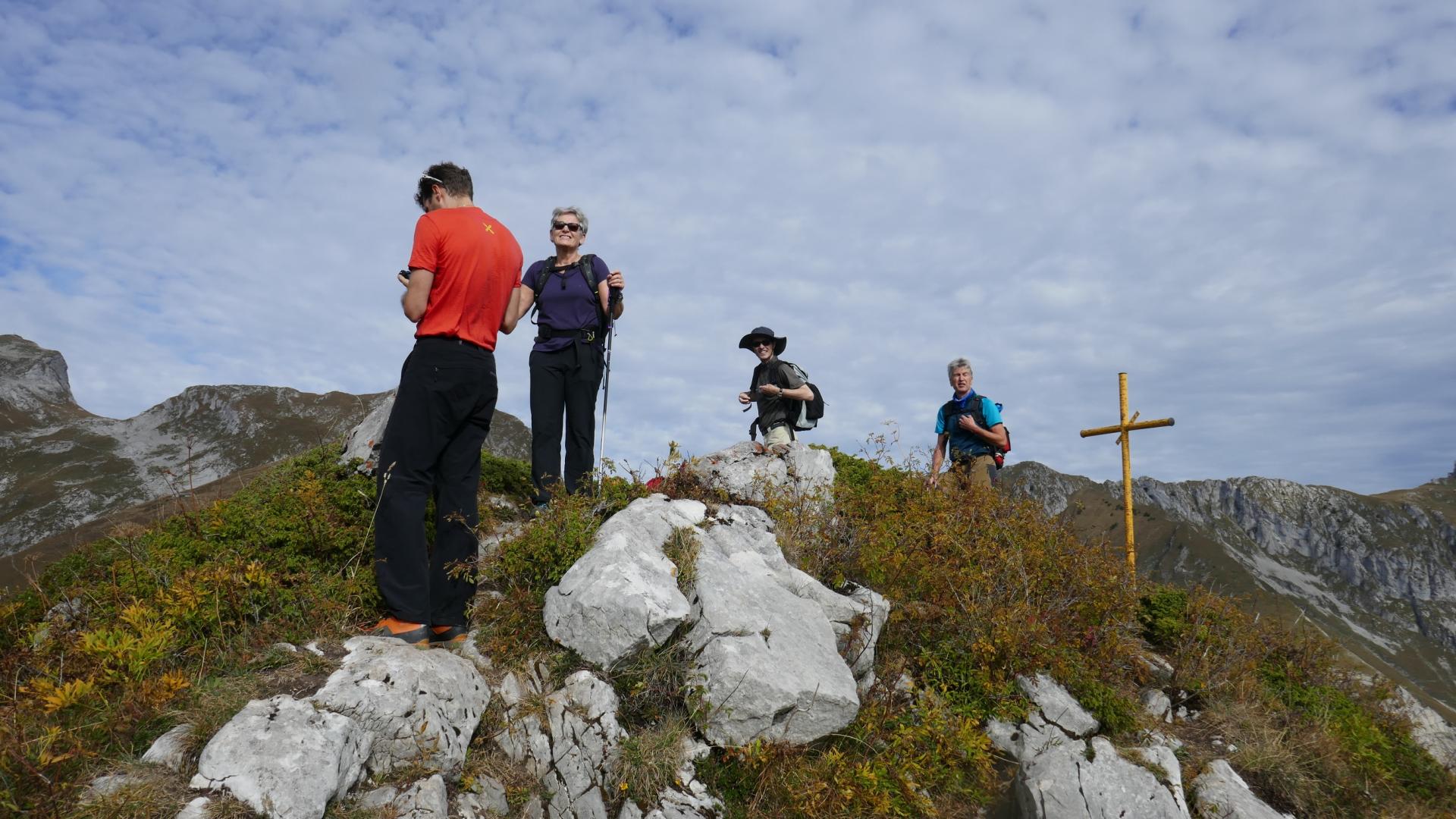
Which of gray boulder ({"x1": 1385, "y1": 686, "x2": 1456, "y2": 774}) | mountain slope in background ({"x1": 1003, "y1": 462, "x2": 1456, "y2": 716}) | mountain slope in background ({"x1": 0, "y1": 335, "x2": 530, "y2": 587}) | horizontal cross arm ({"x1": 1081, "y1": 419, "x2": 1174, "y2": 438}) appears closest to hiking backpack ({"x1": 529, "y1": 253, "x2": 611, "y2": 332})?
horizontal cross arm ({"x1": 1081, "y1": 419, "x2": 1174, "y2": 438})

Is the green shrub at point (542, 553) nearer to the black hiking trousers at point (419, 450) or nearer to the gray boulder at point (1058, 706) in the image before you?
the black hiking trousers at point (419, 450)

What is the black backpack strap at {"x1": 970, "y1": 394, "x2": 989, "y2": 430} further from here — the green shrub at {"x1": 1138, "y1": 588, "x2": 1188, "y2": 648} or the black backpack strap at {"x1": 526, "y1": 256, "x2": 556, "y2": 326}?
the black backpack strap at {"x1": 526, "y1": 256, "x2": 556, "y2": 326}

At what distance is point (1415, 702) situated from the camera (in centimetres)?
869

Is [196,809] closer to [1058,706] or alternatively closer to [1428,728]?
[1058,706]

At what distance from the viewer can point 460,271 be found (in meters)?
5.22

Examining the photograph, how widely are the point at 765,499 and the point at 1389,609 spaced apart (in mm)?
237482

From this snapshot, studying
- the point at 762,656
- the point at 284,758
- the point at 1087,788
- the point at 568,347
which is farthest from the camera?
the point at 568,347

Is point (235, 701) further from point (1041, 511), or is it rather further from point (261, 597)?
point (1041, 511)

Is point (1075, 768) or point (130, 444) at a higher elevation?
point (130, 444)

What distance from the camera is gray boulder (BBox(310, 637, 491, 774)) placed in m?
4.40

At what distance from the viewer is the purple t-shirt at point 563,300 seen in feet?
24.8

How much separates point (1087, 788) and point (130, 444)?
163 meters

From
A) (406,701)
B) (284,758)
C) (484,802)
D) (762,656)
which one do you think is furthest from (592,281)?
(284,758)

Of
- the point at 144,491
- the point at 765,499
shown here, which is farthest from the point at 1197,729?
the point at 144,491
